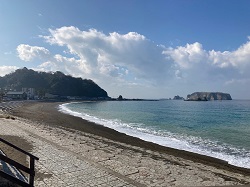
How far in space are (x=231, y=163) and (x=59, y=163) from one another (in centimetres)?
1116

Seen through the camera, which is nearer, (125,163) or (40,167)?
(40,167)

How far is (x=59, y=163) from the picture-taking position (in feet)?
36.9

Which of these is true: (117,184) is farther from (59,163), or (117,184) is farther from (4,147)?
(4,147)

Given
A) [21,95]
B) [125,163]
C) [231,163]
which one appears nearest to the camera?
[125,163]

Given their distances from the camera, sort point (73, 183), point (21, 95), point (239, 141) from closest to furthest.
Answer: point (73, 183), point (239, 141), point (21, 95)

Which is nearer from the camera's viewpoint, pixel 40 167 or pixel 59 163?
pixel 40 167

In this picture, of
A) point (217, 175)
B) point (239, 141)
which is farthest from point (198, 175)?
point (239, 141)

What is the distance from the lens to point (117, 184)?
29.1 ft

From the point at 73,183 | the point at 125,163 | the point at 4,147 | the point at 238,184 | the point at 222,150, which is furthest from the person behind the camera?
the point at 222,150

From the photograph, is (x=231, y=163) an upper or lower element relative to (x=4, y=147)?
lower

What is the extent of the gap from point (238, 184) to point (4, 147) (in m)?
12.2

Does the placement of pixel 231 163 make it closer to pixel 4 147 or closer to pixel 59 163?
pixel 59 163

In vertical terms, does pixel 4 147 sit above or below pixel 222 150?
above

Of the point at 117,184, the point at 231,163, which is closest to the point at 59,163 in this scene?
the point at 117,184
